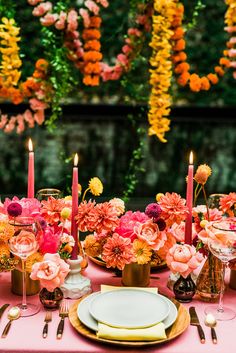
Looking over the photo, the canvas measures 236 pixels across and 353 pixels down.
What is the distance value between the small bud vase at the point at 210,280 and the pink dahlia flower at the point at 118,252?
0.70ft

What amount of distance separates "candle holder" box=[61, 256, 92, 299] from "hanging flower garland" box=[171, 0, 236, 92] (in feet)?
7.59

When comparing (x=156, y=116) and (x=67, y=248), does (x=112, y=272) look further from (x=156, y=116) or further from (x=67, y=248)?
(x=156, y=116)

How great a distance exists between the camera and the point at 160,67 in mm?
3600

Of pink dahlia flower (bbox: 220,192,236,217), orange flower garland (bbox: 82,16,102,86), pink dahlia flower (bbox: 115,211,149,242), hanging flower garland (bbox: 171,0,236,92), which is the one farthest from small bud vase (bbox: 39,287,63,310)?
hanging flower garland (bbox: 171,0,236,92)

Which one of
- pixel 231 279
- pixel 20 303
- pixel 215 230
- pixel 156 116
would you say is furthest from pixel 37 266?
pixel 156 116

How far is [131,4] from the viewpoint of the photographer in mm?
3736

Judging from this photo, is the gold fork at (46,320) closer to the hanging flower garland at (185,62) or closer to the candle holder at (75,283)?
the candle holder at (75,283)

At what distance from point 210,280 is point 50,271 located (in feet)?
1.50

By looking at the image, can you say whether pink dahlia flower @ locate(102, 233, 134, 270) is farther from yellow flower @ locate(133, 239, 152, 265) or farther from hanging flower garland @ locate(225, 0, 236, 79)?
hanging flower garland @ locate(225, 0, 236, 79)

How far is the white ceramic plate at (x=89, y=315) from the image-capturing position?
1.45 meters

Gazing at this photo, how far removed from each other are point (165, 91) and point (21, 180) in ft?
3.70

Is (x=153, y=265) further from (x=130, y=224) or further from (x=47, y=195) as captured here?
(x=47, y=195)

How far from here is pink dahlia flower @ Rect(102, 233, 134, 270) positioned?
163 cm

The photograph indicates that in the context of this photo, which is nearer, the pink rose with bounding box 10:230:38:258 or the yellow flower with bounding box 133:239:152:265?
the pink rose with bounding box 10:230:38:258
